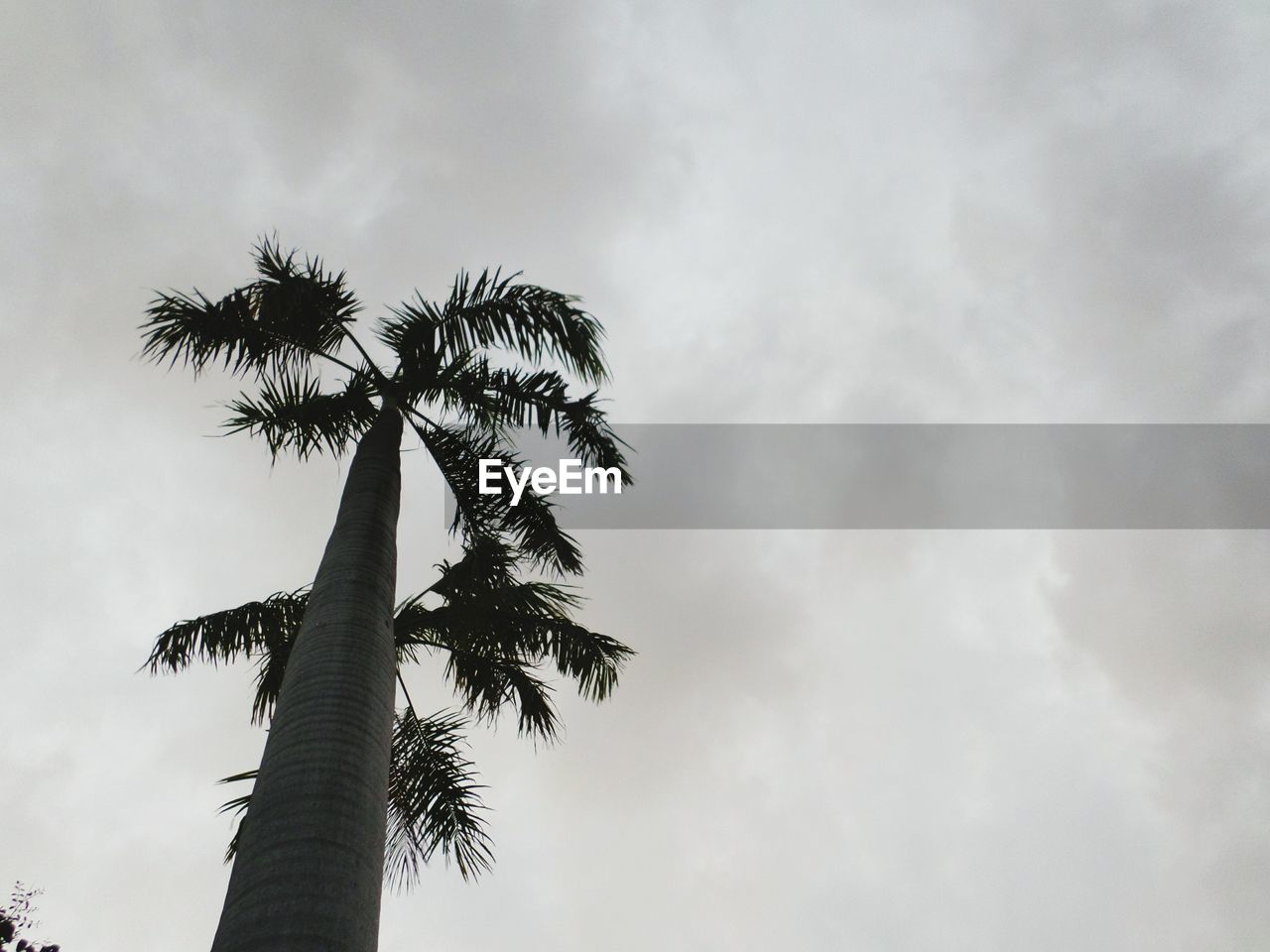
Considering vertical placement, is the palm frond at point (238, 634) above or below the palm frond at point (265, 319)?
below

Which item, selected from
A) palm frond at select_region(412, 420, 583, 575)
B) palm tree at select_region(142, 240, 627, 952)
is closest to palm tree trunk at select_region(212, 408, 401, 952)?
palm tree at select_region(142, 240, 627, 952)

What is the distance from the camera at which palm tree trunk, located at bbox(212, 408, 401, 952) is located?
4.37m

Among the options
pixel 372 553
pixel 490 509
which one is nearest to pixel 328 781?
pixel 372 553

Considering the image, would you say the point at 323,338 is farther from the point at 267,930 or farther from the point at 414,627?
the point at 267,930

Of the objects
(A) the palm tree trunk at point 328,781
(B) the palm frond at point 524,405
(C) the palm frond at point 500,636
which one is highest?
(B) the palm frond at point 524,405

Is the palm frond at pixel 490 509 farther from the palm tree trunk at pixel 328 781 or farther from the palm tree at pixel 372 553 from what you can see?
the palm tree trunk at pixel 328 781

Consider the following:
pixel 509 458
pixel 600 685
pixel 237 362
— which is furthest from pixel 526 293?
pixel 600 685

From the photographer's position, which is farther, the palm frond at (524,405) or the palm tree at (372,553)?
the palm frond at (524,405)

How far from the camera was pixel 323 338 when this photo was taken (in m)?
9.08

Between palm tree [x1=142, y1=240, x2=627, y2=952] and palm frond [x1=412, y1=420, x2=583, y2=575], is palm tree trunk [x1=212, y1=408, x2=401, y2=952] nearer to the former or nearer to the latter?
palm tree [x1=142, y1=240, x2=627, y2=952]

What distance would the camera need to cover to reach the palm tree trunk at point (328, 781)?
4367mm

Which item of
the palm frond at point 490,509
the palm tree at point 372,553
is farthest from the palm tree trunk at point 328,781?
the palm frond at point 490,509

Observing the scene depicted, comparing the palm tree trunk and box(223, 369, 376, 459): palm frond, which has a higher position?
box(223, 369, 376, 459): palm frond

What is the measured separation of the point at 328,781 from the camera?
16.4 ft
